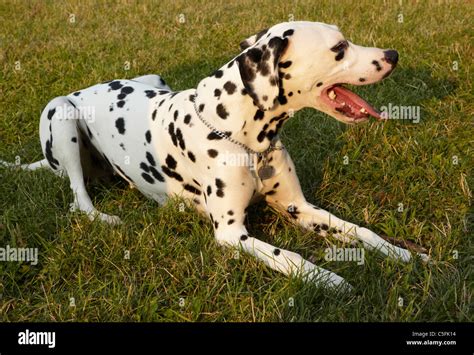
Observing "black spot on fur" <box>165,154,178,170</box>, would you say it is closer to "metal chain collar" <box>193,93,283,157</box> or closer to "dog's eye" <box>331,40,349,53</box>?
"metal chain collar" <box>193,93,283,157</box>

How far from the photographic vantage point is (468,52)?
6586 millimetres

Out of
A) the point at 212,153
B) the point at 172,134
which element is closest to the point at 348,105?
the point at 212,153

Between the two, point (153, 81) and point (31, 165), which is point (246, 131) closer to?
point (153, 81)

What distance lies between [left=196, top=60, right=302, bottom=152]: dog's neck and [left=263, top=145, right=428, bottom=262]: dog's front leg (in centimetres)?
23

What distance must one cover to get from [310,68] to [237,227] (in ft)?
3.63

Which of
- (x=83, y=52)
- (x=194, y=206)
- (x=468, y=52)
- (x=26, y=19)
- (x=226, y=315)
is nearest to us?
(x=226, y=315)

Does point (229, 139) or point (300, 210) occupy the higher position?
point (229, 139)

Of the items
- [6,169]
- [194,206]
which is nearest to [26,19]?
[6,169]

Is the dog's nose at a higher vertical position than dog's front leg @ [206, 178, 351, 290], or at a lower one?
higher

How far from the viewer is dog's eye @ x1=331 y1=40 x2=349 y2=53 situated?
3.53 meters

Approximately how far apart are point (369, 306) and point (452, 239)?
899 mm

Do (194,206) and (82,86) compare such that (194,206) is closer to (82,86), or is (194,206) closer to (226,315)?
(226,315)

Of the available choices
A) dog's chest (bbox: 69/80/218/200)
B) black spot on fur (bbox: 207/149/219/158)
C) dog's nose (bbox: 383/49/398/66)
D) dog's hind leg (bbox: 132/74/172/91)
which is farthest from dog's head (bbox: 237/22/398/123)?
dog's hind leg (bbox: 132/74/172/91)

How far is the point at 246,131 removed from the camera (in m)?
3.68
